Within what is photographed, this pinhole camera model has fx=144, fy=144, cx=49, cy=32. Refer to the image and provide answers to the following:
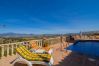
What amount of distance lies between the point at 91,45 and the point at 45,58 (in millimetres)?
9531

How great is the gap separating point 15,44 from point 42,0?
9.70 m

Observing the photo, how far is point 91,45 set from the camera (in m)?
13.7

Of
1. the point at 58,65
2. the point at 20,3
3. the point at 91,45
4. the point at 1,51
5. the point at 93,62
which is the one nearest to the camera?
the point at 58,65

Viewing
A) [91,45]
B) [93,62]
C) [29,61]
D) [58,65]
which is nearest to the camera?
[29,61]

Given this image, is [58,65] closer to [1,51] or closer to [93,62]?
[93,62]

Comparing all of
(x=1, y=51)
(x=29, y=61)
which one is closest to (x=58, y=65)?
(x=29, y=61)

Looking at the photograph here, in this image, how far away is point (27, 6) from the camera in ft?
61.0

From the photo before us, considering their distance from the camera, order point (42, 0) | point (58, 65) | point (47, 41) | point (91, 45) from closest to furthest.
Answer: point (58, 65) < point (47, 41) < point (91, 45) < point (42, 0)

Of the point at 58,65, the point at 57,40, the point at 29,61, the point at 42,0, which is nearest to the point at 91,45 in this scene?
the point at 57,40

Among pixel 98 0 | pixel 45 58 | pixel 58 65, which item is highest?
pixel 98 0

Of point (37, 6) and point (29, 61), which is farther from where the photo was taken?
point (37, 6)

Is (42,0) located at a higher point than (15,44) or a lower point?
higher

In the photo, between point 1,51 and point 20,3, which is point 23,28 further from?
point 1,51

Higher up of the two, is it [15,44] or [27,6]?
[27,6]
